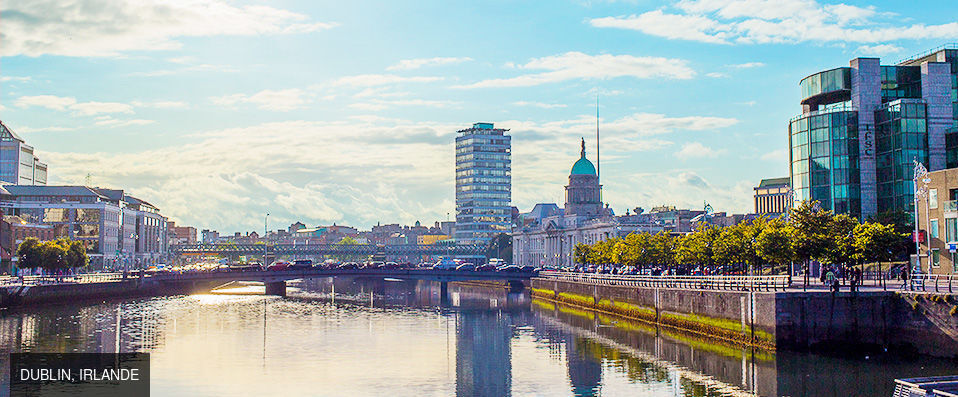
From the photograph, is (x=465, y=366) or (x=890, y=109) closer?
(x=465, y=366)

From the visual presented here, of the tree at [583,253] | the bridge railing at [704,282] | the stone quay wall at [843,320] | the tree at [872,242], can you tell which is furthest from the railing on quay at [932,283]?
the tree at [583,253]

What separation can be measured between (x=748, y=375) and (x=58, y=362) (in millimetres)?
40346

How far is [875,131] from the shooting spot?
4481 inches

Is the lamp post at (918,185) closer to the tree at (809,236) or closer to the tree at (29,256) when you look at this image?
the tree at (809,236)

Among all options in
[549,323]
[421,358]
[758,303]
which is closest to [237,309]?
[549,323]

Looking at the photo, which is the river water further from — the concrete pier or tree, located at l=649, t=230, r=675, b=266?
the concrete pier

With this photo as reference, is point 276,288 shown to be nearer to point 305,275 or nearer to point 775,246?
point 305,275

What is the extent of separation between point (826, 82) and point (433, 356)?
Result: 70638mm

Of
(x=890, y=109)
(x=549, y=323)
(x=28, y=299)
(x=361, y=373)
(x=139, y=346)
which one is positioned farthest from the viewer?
(x=890, y=109)

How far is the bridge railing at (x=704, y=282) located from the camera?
66375 millimetres

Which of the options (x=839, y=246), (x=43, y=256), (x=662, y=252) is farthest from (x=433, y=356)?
(x=43, y=256)

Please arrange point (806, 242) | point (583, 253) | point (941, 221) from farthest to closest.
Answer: point (583, 253), point (941, 221), point (806, 242)

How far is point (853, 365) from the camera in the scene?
5681cm

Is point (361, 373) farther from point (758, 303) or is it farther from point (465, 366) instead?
point (758, 303)
